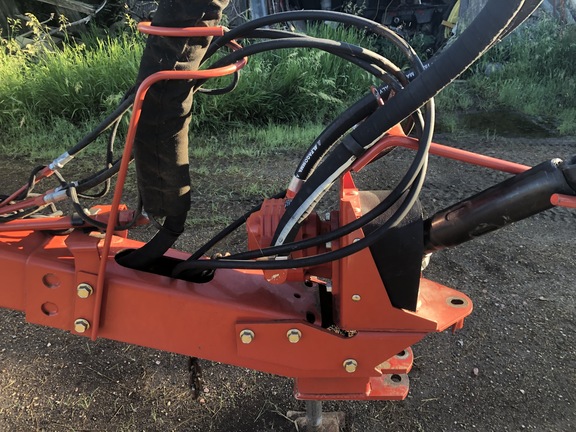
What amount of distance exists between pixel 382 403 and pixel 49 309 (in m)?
1.41

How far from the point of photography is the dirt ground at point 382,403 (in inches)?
86.8

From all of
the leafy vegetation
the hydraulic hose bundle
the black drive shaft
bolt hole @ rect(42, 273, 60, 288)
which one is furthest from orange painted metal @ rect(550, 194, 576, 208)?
the leafy vegetation

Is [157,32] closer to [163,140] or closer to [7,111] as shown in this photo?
[163,140]

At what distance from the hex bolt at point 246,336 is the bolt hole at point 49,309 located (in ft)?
1.76

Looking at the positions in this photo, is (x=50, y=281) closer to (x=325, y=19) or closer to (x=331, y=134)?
(x=331, y=134)

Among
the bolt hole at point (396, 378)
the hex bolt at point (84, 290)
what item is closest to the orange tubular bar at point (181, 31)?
the hex bolt at point (84, 290)

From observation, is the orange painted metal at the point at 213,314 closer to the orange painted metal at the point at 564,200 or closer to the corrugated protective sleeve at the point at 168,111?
the corrugated protective sleeve at the point at 168,111

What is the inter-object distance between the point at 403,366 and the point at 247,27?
43.0 inches

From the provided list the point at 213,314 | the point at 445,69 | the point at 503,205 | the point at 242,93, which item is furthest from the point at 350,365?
the point at 242,93

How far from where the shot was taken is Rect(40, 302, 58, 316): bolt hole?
1.54 m

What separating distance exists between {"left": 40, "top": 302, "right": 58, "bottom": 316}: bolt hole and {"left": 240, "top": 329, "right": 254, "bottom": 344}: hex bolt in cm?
54

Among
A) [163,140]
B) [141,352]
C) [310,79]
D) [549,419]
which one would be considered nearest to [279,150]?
[310,79]

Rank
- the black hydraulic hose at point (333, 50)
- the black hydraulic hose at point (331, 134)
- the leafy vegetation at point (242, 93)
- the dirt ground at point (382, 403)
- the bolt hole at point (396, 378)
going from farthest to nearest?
the leafy vegetation at point (242, 93) < the dirt ground at point (382, 403) < the bolt hole at point (396, 378) < the black hydraulic hose at point (331, 134) < the black hydraulic hose at point (333, 50)

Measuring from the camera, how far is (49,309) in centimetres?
154
